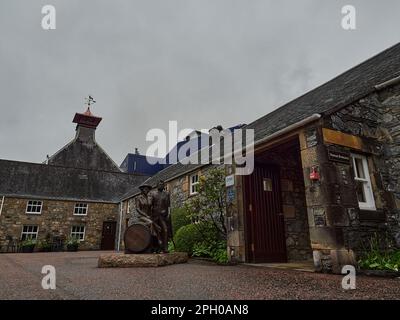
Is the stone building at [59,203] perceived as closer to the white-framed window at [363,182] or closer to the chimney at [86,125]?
the chimney at [86,125]

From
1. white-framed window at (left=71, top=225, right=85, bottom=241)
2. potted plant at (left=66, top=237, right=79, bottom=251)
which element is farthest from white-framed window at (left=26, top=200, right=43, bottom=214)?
potted plant at (left=66, top=237, right=79, bottom=251)

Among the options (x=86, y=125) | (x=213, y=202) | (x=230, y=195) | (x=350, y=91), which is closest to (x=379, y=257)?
(x=230, y=195)

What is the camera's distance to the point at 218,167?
9867mm

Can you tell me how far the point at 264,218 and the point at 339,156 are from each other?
2.87m

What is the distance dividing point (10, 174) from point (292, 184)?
69.6ft

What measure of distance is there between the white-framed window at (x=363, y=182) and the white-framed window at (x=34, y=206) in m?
20.5

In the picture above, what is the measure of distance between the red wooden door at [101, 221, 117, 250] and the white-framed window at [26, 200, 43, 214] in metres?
4.71

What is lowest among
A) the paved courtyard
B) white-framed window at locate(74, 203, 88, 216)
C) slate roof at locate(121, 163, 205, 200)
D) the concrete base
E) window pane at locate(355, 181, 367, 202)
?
the paved courtyard

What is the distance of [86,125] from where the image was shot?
101 feet

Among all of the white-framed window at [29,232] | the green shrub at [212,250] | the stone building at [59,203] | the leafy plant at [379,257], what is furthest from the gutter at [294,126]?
the white-framed window at [29,232]

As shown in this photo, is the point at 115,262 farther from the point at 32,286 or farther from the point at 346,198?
the point at 346,198

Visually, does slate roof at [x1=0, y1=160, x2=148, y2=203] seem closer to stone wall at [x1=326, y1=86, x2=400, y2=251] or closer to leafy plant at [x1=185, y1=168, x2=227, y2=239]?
leafy plant at [x1=185, y1=168, x2=227, y2=239]

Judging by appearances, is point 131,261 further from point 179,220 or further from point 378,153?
point 378,153

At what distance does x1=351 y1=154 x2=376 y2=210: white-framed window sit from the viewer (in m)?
6.01
